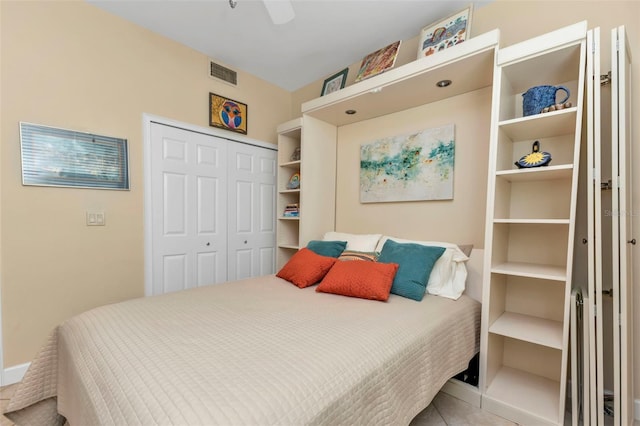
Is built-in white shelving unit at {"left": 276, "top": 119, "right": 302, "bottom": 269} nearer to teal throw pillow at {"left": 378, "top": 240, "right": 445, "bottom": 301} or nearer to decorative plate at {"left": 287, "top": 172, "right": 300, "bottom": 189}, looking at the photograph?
decorative plate at {"left": 287, "top": 172, "right": 300, "bottom": 189}

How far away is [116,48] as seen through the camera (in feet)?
7.70

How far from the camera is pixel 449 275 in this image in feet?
6.43

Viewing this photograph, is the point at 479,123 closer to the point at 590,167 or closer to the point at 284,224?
the point at 590,167

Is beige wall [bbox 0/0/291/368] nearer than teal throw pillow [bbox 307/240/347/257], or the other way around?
beige wall [bbox 0/0/291/368]

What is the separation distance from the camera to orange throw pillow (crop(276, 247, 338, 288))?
2156 millimetres

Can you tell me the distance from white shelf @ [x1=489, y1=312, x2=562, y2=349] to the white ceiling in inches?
89.7

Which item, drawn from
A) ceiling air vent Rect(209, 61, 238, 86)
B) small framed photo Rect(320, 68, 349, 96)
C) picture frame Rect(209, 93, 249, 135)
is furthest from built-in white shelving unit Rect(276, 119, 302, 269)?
ceiling air vent Rect(209, 61, 238, 86)

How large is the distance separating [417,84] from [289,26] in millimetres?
1208

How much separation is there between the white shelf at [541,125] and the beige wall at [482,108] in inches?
11.7

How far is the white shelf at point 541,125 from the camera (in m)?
1.55

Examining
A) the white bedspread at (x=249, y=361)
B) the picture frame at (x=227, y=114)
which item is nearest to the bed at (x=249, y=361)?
the white bedspread at (x=249, y=361)

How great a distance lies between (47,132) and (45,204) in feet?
1.72

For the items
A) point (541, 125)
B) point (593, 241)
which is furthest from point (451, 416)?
point (541, 125)

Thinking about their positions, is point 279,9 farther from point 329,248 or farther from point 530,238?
point 530,238
